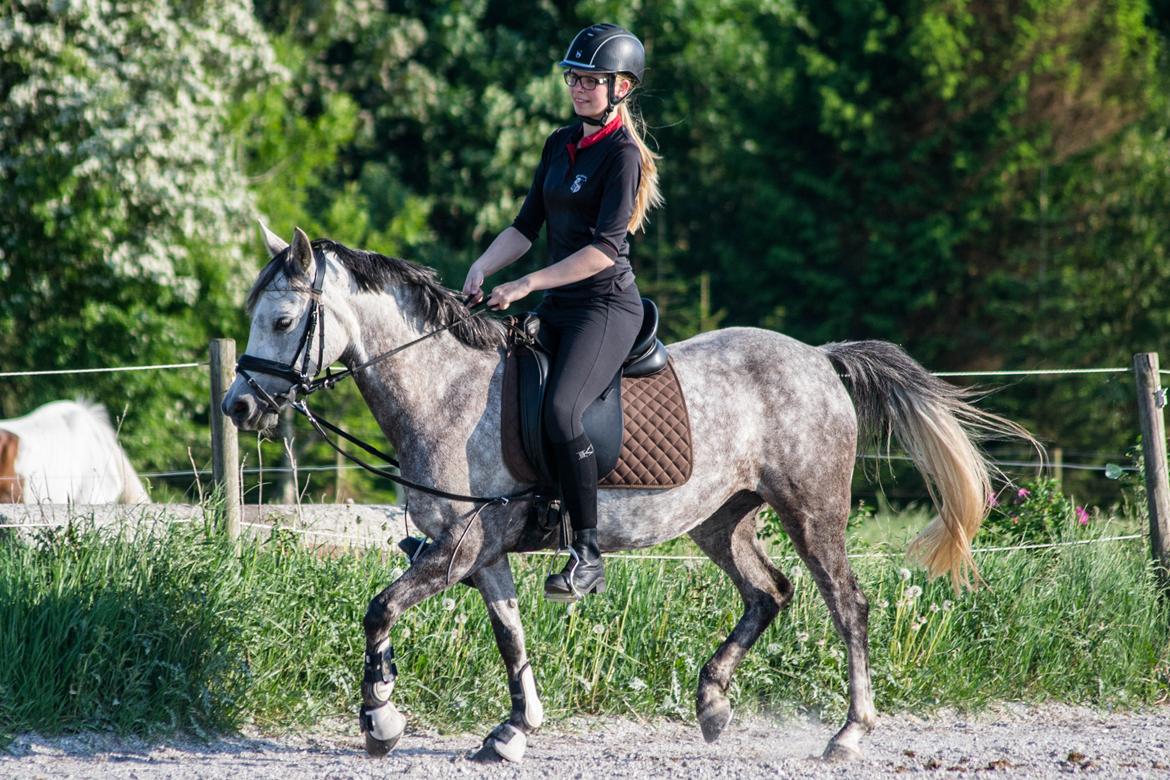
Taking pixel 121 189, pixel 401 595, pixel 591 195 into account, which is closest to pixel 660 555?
pixel 401 595

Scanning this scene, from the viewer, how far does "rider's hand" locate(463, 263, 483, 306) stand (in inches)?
224

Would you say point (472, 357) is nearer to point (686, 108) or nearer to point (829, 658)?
point (829, 658)

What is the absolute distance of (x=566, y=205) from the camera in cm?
575

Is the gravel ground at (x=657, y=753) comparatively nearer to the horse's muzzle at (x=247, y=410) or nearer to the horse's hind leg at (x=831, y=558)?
the horse's hind leg at (x=831, y=558)

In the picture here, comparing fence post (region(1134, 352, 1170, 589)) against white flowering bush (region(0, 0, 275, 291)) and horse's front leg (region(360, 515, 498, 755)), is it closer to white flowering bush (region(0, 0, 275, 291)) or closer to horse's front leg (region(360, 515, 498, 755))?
horse's front leg (region(360, 515, 498, 755))

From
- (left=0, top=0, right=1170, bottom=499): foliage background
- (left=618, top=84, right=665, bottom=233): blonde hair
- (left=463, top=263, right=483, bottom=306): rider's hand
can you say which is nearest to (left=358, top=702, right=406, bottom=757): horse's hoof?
(left=463, top=263, right=483, bottom=306): rider's hand

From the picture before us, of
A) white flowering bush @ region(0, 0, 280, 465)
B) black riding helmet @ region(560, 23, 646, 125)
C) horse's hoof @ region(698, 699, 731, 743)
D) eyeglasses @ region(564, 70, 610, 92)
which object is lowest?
horse's hoof @ region(698, 699, 731, 743)

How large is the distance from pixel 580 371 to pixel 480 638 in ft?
6.46

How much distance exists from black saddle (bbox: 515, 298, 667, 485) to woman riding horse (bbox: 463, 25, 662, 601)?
67 millimetres

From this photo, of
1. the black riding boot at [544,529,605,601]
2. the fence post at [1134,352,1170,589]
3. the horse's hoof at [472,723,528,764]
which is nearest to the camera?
the black riding boot at [544,529,605,601]

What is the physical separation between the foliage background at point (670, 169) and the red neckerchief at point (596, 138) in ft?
43.9

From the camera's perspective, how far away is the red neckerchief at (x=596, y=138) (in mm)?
5711

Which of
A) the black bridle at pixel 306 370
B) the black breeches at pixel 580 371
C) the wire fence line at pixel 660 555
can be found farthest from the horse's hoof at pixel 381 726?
the wire fence line at pixel 660 555

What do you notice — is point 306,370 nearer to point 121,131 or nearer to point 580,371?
point 580,371
